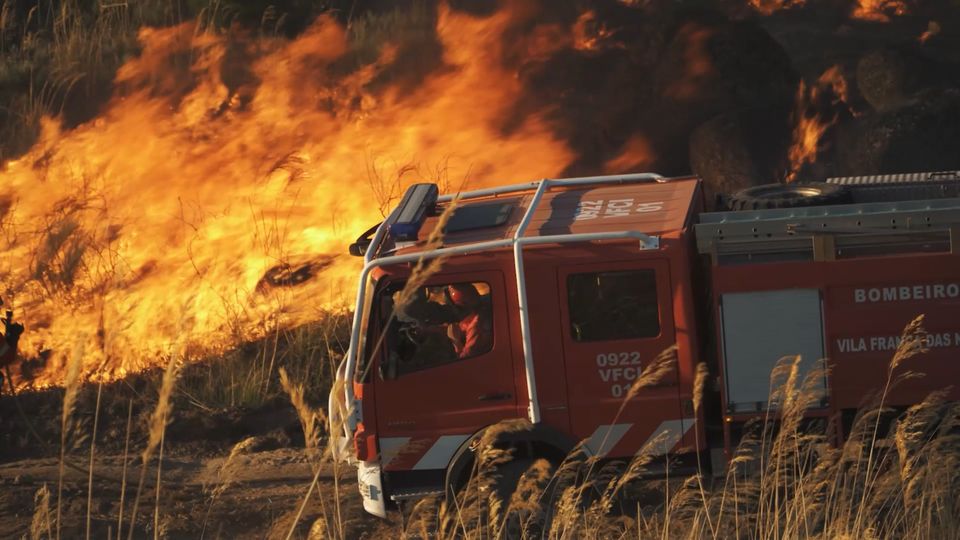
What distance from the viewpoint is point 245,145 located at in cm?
1769

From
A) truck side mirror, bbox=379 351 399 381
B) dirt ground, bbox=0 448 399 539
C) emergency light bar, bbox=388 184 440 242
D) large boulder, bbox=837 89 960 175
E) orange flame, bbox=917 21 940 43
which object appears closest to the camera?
truck side mirror, bbox=379 351 399 381

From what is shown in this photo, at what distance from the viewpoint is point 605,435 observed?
8.41 metres

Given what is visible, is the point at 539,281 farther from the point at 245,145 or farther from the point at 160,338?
the point at 245,145

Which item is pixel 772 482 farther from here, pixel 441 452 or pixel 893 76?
pixel 893 76

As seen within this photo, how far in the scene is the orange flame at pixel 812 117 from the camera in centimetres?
1620

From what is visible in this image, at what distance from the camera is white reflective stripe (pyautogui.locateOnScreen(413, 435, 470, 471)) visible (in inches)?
338

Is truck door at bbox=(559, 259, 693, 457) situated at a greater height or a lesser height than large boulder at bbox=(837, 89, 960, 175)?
greater

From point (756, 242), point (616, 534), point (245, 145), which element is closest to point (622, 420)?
point (616, 534)

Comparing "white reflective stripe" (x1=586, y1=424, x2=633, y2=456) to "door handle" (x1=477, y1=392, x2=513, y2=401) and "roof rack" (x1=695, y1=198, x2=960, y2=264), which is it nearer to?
"door handle" (x1=477, y1=392, x2=513, y2=401)

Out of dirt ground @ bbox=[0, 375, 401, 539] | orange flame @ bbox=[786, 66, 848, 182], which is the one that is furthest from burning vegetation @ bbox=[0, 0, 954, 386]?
dirt ground @ bbox=[0, 375, 401, 539]

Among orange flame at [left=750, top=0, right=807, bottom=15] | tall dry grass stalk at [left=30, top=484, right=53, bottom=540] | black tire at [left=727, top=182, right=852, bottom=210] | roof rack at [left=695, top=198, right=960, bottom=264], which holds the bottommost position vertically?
orange flame at [left=750, top=0, right=807, bottom=15]

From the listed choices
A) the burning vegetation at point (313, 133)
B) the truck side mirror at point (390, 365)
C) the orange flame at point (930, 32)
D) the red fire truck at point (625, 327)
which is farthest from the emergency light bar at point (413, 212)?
the orange flame at point (930, 32)

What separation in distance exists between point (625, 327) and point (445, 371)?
113cm

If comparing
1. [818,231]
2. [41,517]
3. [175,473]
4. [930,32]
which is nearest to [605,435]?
[818,231]
